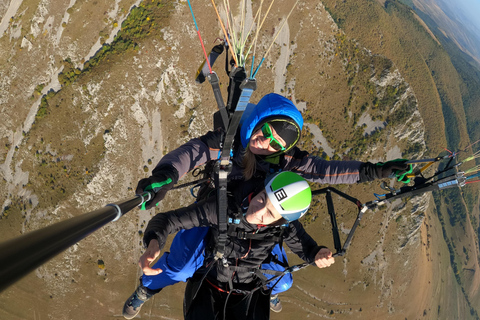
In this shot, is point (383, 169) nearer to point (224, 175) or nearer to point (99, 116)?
point (224, 175)

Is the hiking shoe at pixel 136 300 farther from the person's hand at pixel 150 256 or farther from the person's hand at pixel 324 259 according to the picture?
the person's hand at pixel 324 259

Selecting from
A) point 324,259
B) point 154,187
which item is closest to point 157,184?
point 154,187

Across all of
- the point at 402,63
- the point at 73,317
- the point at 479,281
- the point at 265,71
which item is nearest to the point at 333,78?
the point at 265,71

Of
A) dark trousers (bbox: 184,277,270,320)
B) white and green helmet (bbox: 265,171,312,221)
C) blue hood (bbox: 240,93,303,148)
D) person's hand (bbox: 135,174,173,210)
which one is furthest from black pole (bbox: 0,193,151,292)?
blue hood (bbox: 240,93,303,148)

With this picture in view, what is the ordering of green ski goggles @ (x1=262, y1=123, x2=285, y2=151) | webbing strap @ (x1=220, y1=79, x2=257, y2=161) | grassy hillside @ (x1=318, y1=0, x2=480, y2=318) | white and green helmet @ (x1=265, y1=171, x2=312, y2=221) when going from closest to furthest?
webbing strap @ (x1=220, y1=79, x2=257, y2=161) < white and green helmet @ (x1=265, y1=171, x2=312, y2=221) < green ski goggles @ (x1=262, y1=123, x2=285, y2=151) < grassy hillside @ (x1=318, y1=0, x2=480, y2=318)

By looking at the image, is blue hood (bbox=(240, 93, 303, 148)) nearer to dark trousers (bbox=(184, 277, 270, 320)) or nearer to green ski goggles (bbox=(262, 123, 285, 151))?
green ski goggles (bbox=(262, 123, 285, 151))

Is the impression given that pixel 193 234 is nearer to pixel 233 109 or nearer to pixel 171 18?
pixel 233 109
